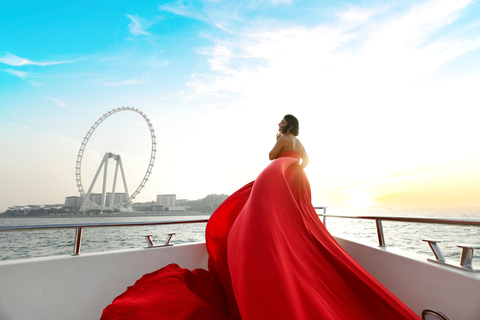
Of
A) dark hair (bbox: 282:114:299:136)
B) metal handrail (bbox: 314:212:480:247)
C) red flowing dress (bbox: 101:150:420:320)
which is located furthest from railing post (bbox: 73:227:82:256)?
metal handrail (bbox: 314:212:480:247)

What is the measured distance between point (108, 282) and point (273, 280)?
137 cm

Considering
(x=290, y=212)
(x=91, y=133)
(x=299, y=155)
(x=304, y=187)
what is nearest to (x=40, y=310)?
(x=290, y=212)

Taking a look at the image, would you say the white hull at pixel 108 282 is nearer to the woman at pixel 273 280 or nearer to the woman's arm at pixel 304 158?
the woman at pixel 273 280

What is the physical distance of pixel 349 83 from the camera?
5.67 metres

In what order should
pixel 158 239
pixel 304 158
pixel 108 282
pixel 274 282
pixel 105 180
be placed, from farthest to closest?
pixel 105 180 → pixel 158 239 → pixel 304 158 → pixel 108 282 → pixel 274 282

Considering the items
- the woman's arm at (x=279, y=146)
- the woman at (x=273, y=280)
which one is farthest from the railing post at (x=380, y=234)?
the woman's arm at (x=279, y=146)

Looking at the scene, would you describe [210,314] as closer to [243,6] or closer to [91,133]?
[243,6]

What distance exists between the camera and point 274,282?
0.65m

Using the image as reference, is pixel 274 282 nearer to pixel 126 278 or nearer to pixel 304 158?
pixel 126 278

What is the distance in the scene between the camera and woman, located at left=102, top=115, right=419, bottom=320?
0.63 metres

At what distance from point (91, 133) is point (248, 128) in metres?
19.6

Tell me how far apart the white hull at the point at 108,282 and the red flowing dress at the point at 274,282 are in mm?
290

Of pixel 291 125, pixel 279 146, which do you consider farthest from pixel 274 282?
pixel 291 125

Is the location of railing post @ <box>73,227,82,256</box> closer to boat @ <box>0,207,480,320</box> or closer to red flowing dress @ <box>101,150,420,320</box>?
boat @ <box>0,207,480,320</box>
